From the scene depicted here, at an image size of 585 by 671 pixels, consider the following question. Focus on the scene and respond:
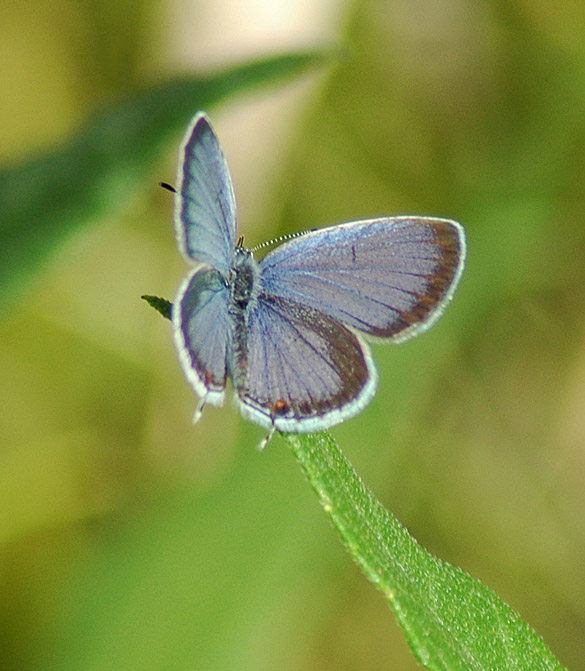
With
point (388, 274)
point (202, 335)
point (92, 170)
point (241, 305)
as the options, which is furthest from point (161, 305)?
point (92, 170)

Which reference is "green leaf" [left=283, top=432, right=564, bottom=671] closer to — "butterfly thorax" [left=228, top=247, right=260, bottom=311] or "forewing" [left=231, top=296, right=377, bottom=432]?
"forewing" [left=231, top=296, right=377, bottom=432]

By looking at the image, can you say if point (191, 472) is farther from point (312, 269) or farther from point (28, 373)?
point (312, 269)

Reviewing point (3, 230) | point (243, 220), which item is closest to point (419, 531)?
point (243, 220)

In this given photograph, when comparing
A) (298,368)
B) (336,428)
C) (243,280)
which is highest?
(243,280)

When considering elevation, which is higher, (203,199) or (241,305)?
(203,199)

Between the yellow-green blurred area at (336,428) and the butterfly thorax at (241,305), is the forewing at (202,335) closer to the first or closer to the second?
the butterfly thorax at (241,305)

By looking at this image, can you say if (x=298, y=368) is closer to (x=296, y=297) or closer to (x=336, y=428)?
(x=296, y=297)

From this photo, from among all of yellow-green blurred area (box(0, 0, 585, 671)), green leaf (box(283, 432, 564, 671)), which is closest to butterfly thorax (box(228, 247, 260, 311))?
green leaf (box(283, 432, 564, 671))
